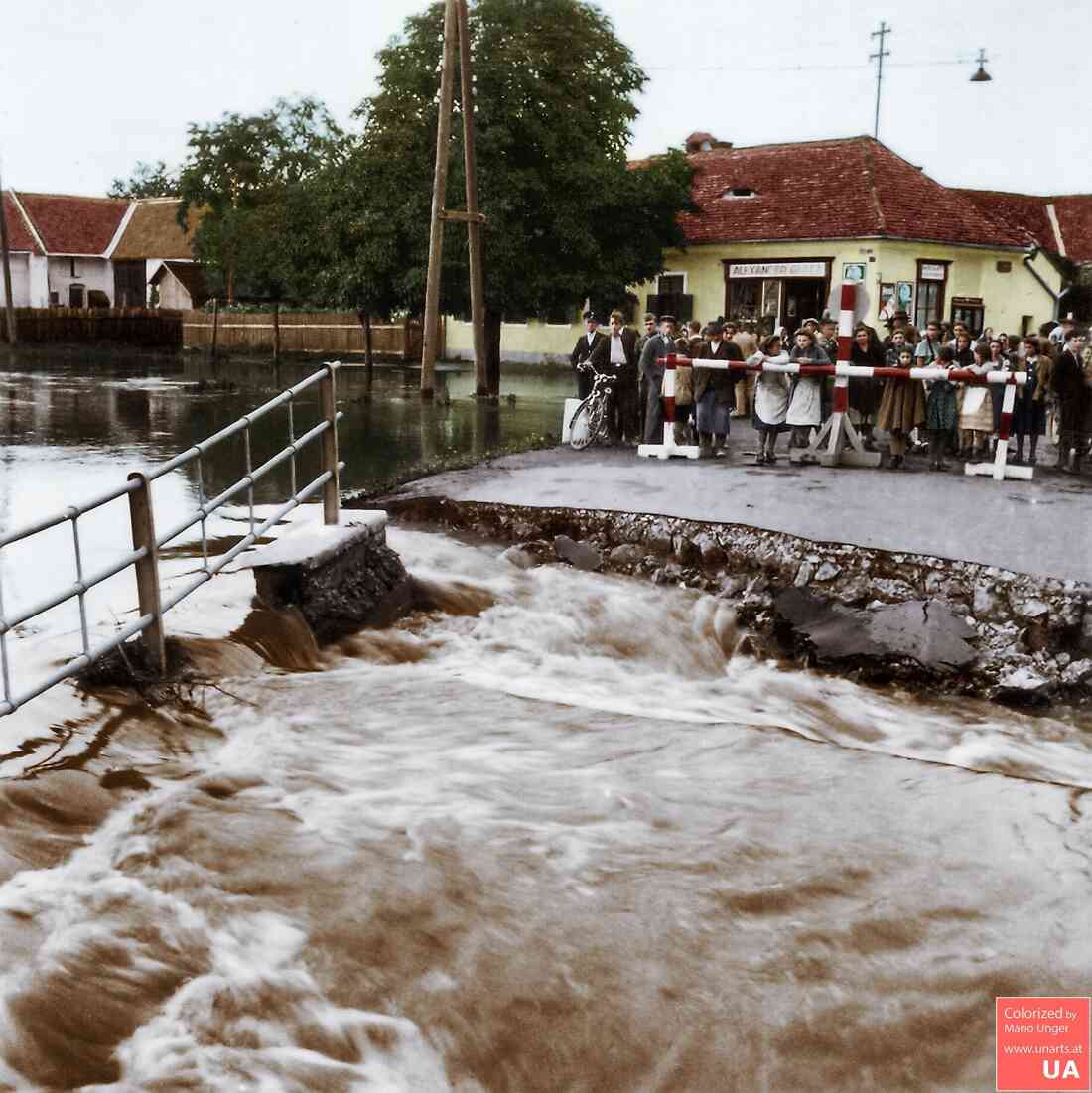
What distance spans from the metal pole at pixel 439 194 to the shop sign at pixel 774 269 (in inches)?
556

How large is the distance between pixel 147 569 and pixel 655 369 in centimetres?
881

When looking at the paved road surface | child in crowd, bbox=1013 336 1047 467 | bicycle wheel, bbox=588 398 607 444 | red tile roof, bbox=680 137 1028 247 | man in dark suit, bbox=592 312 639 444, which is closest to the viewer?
the paved road surface

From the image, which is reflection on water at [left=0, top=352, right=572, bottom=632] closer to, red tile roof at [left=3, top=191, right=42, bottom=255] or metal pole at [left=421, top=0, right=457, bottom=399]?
metal pole at [left=421, top=0, right=457, bottom=399]

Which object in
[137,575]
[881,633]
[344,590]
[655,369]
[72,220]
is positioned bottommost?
[881,633]

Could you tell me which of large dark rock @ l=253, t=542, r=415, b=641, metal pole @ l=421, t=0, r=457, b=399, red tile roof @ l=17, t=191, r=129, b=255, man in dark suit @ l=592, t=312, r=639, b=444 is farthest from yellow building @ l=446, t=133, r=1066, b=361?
red tile roof @ l=17, t=191, r=129, b=255

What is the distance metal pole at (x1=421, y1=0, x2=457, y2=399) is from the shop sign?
1412 cm

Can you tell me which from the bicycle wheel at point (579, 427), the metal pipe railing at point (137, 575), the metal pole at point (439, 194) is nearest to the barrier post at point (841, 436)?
the bicycle wheel at point (579, 427)

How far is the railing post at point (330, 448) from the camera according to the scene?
7.64m

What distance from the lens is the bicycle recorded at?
1417 centimetres

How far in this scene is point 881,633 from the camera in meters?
7.67

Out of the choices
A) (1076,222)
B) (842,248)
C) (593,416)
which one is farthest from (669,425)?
(1076,222)

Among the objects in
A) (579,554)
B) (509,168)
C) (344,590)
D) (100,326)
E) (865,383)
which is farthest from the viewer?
(100,326)

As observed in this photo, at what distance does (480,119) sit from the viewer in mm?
25812

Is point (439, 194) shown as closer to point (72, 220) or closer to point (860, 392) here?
point (860, 392)
